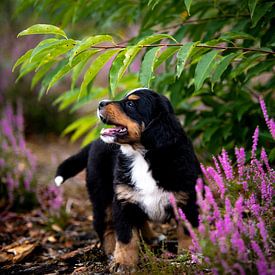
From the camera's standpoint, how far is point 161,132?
11.0ft

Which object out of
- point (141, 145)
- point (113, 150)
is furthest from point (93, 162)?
point (141, 145)

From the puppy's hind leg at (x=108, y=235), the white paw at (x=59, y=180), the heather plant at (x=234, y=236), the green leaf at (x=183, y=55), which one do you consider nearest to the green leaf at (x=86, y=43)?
the green leaf at (x=183, y=55)

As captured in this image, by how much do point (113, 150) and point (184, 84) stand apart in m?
0.81

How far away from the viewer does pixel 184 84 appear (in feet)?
13.7

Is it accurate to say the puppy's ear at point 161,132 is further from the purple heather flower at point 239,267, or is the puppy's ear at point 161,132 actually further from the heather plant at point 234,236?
the purple heather flower at point 239,267

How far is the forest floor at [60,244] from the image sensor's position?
3584 mm

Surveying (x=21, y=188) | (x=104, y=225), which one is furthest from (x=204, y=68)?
(x=21, y=188)

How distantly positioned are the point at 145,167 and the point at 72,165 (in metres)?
0.87

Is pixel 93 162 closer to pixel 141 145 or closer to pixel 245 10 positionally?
pixel 141 145

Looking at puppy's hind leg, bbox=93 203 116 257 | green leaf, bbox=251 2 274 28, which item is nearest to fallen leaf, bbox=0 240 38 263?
puppy's hind leg, bbox=93 203 116 257

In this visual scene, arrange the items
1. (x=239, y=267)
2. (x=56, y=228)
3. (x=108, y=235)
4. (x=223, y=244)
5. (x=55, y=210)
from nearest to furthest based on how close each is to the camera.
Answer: (x=239, y=267)
(x=223, y=244)
(x=108, y=235)
(x=56, y=228)
(x=55, y=210)

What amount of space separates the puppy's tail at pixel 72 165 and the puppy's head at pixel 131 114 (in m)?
0.79

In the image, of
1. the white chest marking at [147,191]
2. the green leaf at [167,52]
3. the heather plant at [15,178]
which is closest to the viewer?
the green leaf at [167,52]

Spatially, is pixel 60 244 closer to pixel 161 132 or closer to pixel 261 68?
pixel 161 132
